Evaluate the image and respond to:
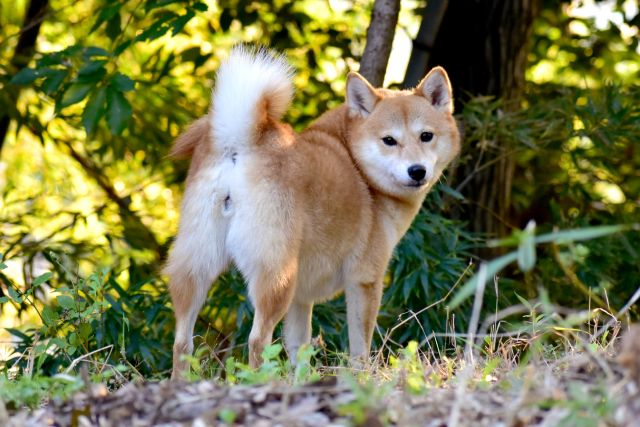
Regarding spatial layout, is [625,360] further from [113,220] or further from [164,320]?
[113,220]

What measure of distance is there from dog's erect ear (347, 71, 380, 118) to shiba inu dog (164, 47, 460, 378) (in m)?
0.01

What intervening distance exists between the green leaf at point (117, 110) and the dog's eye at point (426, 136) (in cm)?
166

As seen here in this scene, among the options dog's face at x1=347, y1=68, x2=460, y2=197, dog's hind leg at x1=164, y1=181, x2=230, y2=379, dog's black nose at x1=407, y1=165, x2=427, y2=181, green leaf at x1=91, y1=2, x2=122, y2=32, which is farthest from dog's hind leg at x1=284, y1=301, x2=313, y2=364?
green leaf at x1=91, y1=2, x2=122, y2=32

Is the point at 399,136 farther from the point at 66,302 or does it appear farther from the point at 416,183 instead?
the point at 66,302

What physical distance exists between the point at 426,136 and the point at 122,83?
176cm

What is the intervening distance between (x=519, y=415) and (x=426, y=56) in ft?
14.9

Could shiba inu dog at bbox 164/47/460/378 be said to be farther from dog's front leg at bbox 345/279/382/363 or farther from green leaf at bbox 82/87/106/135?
green leaf at bbox 82/87/106/135

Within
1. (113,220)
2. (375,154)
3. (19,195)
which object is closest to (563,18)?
(375,154)

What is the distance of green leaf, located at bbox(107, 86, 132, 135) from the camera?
5238 mm

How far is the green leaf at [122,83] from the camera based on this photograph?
5258 millimetres

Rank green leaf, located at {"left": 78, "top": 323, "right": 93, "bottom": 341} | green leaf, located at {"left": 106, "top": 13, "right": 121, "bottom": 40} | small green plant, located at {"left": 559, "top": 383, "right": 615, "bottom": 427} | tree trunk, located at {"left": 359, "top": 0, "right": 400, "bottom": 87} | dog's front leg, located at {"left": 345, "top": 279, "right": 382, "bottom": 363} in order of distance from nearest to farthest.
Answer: small green plant, located at {"left": 559, "top": 383, "right": 615, "bottom": 427}
green leaf, located at {"left": 78, "top": 323, "right": 93, "bottom": 341}
dog's front leg, located at {"left": 345, "top": 279, "right": 382, "bottom": 363}
tree trunk, located at {"left": 359, "top": 0, "right": 400, "bottom": 87}
green leaf, located at {"left": 106, "top": 13, "right": 121, "bottom": 40}

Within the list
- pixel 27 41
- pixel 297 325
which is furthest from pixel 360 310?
pixel 27 41

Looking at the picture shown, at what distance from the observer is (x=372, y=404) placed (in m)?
2.49

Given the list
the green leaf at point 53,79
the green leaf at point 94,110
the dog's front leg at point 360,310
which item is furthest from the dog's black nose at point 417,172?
the green leaf at point 53,79
